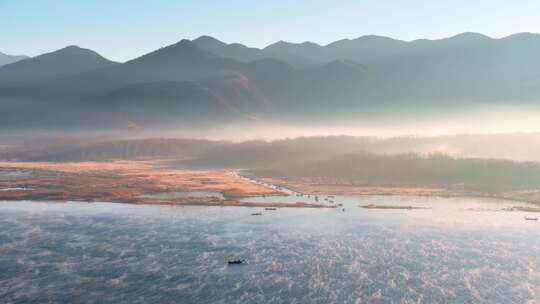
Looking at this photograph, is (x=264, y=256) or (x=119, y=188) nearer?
(x=264, y=256)

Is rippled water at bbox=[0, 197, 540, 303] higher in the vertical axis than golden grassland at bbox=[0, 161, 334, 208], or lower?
lower

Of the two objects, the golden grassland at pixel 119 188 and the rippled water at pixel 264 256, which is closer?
the rippled water at pixel 264 256

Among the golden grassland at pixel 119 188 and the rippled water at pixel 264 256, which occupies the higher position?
the golden grassland at pixel 119 188

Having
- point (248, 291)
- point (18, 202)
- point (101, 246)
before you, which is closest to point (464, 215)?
point (248, 291)

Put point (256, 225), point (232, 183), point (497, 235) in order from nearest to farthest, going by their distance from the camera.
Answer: point (497, 235)
point (256, 225)
point (232, 183)

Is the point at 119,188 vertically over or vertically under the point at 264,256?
over

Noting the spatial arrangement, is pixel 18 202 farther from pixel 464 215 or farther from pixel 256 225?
pixel 464 215

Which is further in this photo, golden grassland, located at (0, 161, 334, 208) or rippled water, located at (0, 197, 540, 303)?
golden grassland, located at (0, 161, 334, 208)

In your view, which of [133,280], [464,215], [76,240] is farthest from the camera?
[464,215]
